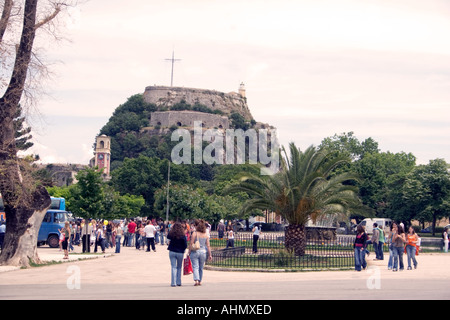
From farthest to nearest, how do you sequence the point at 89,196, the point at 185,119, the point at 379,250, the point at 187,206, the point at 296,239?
the point at 185,119
the point at 187,206
the point at 89,196
the point at 379,250
the point at 296,239

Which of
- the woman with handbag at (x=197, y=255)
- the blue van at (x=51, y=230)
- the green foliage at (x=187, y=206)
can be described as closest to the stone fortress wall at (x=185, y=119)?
the green foliage at (x=187, y=206)

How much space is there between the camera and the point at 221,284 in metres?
15.6

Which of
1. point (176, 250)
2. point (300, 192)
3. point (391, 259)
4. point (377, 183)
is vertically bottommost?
point (391, 259)

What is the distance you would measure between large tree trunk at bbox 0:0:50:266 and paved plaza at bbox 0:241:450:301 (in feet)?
3.40

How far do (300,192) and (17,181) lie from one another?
9918mm

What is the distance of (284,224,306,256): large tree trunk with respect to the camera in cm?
2372

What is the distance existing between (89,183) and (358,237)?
15.6 metres

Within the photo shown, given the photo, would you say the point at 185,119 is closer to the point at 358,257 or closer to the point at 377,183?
the point at 377,183

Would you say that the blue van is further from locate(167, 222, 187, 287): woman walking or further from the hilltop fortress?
the hilltop fortress

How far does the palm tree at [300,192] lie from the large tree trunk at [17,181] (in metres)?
7.72

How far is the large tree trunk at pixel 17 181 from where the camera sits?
68.2 feet

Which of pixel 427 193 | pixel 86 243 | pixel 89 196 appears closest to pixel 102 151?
pixel 427 193

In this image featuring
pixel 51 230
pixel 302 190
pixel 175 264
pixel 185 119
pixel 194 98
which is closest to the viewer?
pixel 175 264

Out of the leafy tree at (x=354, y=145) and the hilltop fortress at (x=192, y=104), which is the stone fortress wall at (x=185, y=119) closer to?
the hilltop fortress at (x=192, y=104)
